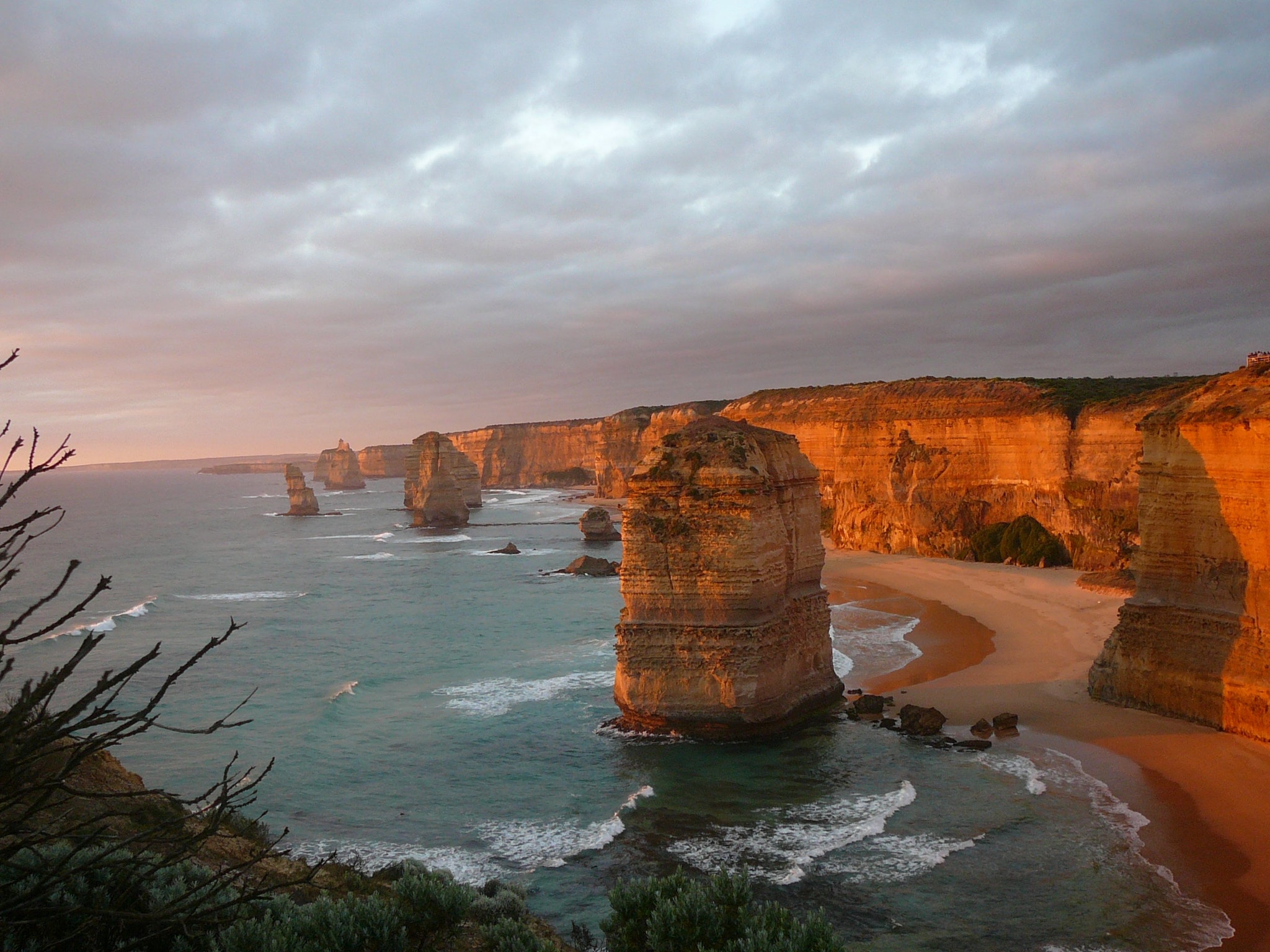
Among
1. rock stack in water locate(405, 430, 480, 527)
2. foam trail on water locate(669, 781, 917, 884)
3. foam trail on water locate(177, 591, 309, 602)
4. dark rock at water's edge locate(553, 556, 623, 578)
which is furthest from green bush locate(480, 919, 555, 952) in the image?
rock stack in water locate(405, 430, 480, 527)

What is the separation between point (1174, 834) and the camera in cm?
1402

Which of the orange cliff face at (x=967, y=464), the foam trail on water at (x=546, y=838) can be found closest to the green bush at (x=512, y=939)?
the foam trail on water at (x=546, y=838)

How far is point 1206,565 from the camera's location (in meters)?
17.8

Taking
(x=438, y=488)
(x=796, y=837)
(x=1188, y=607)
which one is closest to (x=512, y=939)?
(x=796, y=837)

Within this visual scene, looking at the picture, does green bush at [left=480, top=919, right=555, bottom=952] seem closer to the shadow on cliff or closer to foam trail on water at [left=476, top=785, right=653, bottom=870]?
foam trail on water at [left=476, top=785, right=653, bottom=870]

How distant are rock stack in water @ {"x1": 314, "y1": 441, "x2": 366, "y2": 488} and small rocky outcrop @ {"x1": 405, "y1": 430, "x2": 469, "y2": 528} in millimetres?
75700

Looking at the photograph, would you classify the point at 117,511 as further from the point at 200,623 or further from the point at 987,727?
the point at 987,727

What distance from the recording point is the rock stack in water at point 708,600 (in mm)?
19250

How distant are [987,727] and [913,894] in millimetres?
7749

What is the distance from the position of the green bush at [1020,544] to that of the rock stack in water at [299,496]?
249ft

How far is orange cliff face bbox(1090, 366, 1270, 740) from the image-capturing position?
1688 centimetres

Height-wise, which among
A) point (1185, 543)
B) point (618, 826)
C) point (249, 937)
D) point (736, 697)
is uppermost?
point (1185, 543)

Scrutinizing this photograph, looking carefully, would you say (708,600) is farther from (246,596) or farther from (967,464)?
(246,596)

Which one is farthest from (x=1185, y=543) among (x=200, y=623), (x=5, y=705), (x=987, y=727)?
(x=200, y=623)
